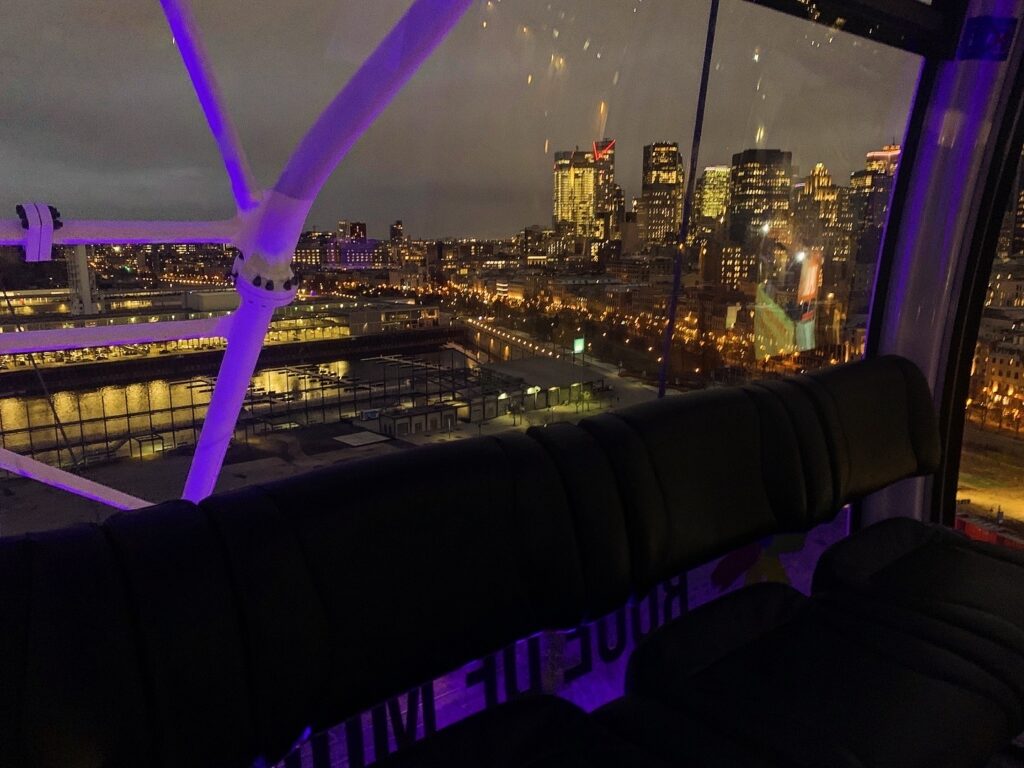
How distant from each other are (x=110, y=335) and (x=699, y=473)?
158 cm

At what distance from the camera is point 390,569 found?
1.33 m

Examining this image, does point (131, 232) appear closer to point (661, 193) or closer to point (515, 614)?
point (515, 614)

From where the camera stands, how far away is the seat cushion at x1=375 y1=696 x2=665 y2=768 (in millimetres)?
1289

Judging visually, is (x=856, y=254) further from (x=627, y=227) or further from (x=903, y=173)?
(x=627, y=227)

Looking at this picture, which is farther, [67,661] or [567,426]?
[567,426]

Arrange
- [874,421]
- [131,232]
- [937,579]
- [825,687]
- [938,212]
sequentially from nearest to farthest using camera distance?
[825,687] → [131,232] → [937,579] → [874,421] → [938,212]

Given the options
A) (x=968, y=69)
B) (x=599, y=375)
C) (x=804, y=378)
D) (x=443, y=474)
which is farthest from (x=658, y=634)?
(x=968, y=69)

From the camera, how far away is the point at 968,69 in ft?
8.80

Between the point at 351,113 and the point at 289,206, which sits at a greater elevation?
the point at 351,113

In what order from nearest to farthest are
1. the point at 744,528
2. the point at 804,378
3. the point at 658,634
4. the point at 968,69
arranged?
the point at 658,634
the point at 744,528
the point at 804,378
the point at 968,69

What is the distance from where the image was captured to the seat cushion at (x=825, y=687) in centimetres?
134

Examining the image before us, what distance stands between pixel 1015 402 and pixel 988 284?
1.86 ft

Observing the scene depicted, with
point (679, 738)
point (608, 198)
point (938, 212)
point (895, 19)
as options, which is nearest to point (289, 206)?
point (679, 738)

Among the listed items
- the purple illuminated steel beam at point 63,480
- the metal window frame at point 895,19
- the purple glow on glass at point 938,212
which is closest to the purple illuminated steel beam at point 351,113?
the purple illuminated steel beam at point 63,480
